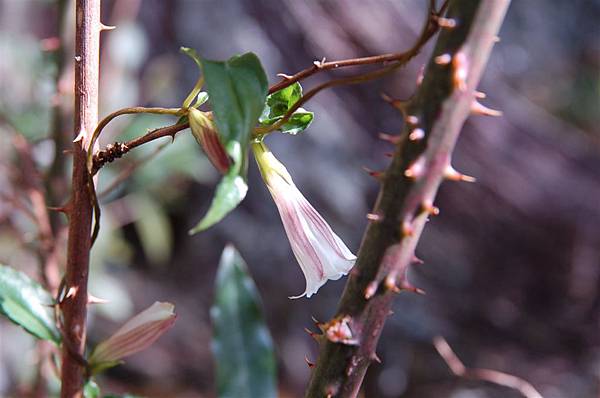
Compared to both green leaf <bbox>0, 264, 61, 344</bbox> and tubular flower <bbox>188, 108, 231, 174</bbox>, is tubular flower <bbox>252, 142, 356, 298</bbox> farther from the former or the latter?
green leaf <bbox>0, 264, 61, 344</bbox>

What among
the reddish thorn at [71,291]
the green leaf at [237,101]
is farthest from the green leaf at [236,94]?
the reddish thorn at [71,291]

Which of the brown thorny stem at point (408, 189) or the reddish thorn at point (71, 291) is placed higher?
the brown thorny stem at point (408, 189)

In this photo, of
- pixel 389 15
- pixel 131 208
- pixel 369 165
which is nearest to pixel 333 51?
pixel 389 15

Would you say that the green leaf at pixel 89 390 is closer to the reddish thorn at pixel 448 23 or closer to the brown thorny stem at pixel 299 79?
the brown thorny stem at pixel 299 79

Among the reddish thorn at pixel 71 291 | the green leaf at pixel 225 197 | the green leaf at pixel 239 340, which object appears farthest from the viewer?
the green leaf at pixel 239 340

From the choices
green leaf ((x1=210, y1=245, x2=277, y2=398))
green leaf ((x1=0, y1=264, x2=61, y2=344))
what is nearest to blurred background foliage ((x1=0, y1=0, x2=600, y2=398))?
green leaf ((x1=210, y1=245, x2=277, y2=398))

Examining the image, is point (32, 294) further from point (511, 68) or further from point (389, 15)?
point (511, 68)

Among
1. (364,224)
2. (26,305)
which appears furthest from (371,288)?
(364,224)
